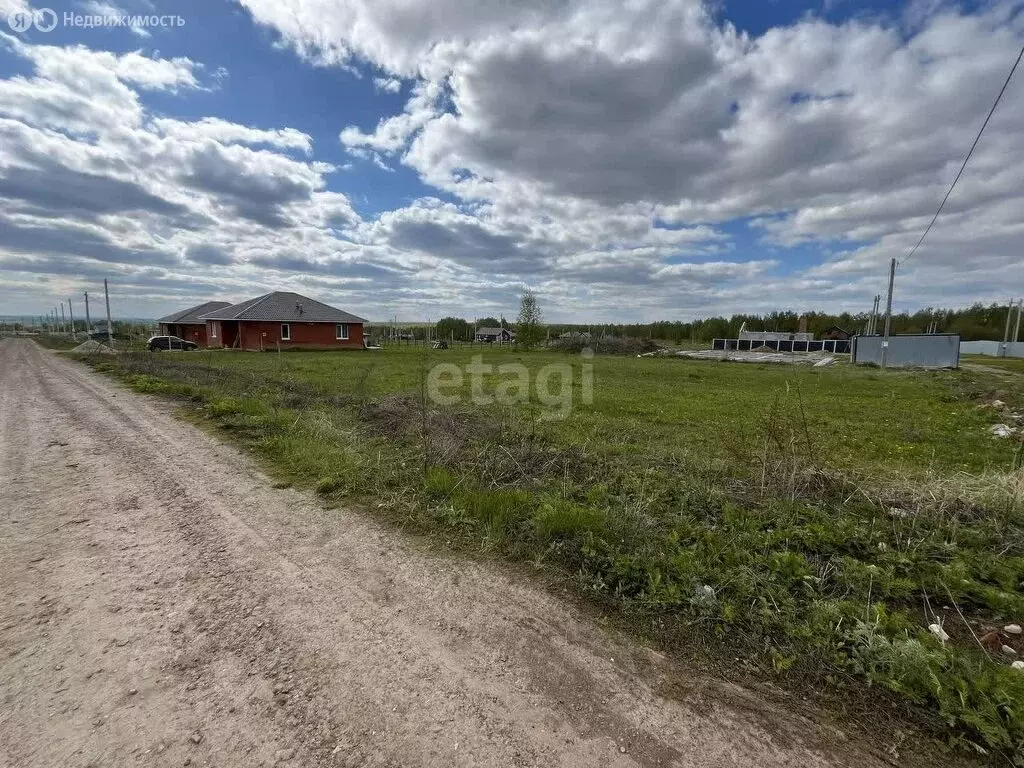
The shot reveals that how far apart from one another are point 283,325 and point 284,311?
141 centimetres

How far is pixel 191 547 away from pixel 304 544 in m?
0.83

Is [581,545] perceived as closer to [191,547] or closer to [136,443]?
[191,547]

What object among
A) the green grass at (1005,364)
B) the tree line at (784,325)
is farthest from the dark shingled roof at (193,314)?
the green grass at (1005,364)

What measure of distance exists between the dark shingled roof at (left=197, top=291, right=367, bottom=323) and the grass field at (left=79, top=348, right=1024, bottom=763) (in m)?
28.9

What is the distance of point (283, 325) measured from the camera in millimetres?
34156

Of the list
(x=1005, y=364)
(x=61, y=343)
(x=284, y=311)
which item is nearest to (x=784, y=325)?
(x=1005, y=364)

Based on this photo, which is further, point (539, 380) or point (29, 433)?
point (539, 380)

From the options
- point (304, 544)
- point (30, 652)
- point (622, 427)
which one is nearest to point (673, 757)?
point (304, 544)

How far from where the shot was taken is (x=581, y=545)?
3.40 meters

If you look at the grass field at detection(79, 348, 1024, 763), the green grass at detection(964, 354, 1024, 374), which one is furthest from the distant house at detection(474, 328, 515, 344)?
the grass field at detection(79, 348, 1024, 763)

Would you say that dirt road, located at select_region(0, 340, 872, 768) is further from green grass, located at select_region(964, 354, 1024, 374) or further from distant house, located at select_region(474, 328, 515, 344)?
distant house, located at select_region(474, 328, 515, 344)

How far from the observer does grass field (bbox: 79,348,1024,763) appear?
89.2 inches

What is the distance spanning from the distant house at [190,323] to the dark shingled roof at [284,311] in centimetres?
634

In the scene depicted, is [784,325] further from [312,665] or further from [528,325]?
[312,665]
